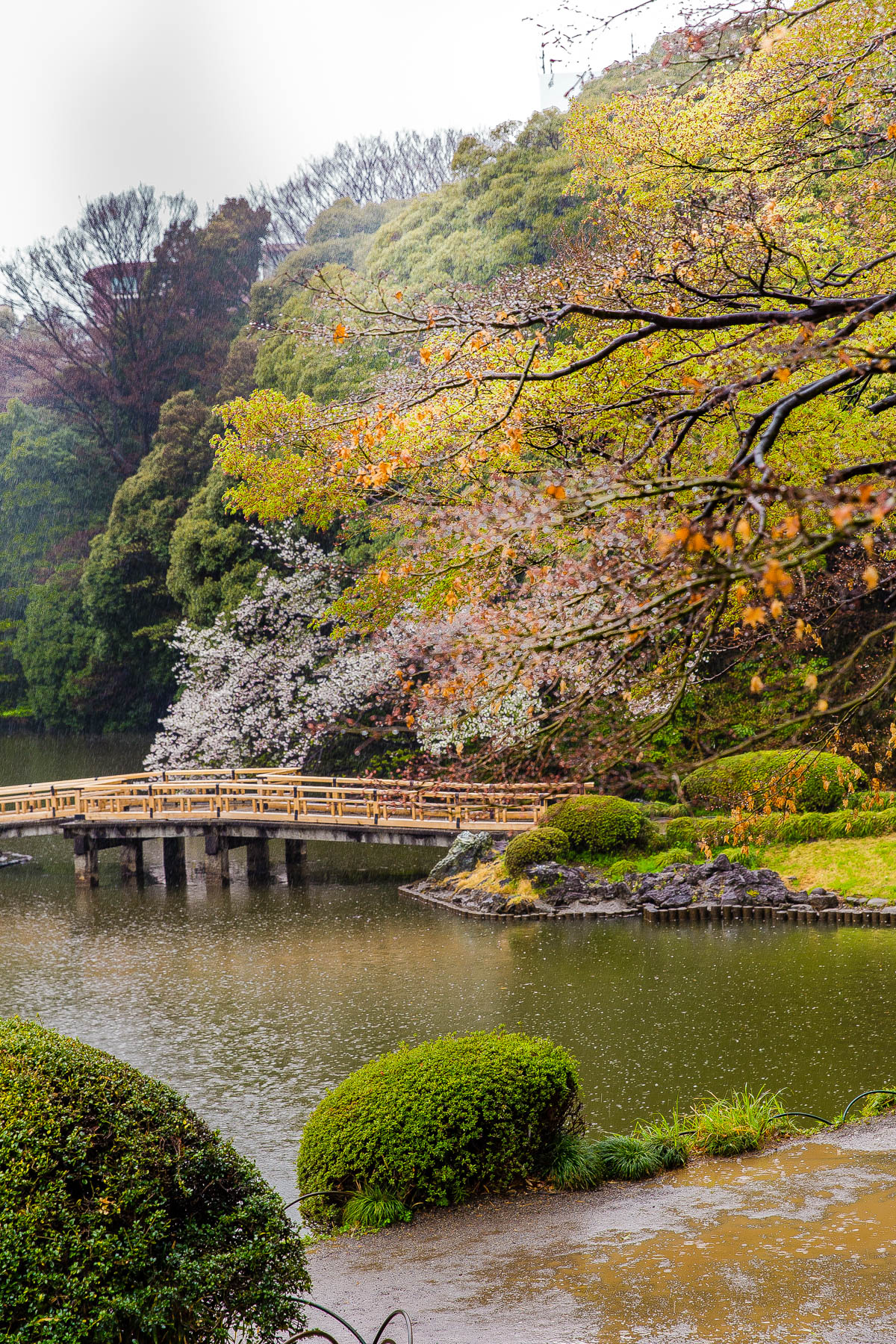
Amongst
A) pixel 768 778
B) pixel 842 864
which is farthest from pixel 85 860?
pixel 842 864

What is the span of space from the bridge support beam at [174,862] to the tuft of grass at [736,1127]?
1392 centimetres

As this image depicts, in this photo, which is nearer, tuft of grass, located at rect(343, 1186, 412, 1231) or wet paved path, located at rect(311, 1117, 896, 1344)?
wet paved path, located at rect(311, 1117, 896, 1344)

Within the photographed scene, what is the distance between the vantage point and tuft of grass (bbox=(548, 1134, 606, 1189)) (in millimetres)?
6570

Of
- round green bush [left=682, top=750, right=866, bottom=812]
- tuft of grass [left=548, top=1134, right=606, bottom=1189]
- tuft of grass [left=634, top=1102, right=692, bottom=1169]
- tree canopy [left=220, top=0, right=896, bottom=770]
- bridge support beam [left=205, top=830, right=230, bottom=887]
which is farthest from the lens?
bridge support beam [left=205, top=830, right=230, bottom=887]

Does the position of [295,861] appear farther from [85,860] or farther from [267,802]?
[85,860]

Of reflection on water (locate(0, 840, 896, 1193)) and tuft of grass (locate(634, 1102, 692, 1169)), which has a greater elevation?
tuft of grass (locate(634, 1102, 692, 1169))

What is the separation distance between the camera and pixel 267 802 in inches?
A: 771

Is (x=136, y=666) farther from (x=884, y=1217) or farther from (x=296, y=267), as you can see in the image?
(x=884, y=1217)

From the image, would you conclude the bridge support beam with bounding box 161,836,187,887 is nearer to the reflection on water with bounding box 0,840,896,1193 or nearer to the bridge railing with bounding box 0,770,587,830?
the bridge railing with bounding box 0,770,587,830

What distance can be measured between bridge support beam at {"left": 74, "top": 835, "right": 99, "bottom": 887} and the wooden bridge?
1 centimetres

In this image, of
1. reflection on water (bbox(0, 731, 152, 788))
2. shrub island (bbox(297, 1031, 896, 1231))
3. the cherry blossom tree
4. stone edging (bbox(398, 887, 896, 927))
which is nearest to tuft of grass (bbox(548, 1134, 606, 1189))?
shrub island (bbox(297, 1031, 896, 1231))

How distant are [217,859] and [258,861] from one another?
→ 2.47 ft

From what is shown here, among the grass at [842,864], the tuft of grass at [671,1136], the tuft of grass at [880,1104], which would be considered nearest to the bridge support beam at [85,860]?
the grass at [842,864]

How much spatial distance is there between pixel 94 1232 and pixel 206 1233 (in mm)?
563
